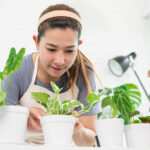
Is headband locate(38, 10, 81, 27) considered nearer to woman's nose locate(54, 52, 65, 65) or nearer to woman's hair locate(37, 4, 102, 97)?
woman's hair locate(37, 4, 102, 97)

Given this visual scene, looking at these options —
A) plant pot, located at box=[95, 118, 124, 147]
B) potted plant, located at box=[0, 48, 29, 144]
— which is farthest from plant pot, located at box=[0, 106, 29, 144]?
plant pot, located at box=[95, 118, 124, 147]

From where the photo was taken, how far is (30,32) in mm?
2510

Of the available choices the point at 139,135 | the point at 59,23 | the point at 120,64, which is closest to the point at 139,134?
the point at 139,135

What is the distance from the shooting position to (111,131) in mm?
712

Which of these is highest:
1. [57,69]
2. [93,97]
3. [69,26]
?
[69,26]

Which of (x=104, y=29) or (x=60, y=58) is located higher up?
(x=104, y=29)

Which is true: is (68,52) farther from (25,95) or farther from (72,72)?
(25,95)

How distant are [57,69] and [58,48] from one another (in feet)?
0.32

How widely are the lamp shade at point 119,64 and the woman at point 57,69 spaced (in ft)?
4.44

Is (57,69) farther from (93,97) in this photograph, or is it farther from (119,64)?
(119,64)

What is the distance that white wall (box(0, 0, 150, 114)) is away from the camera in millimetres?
2469

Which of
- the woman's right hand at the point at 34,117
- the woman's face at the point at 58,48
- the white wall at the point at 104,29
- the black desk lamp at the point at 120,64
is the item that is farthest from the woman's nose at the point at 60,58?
the black desk lamp at the point at 120,64

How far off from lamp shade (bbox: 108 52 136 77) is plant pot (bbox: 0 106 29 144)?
2.02 meters

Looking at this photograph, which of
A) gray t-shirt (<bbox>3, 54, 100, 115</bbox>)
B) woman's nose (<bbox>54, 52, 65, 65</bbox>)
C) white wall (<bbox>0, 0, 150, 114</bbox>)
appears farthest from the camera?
white wall (<bbox>0, 0, 150, 114</bbox>)
